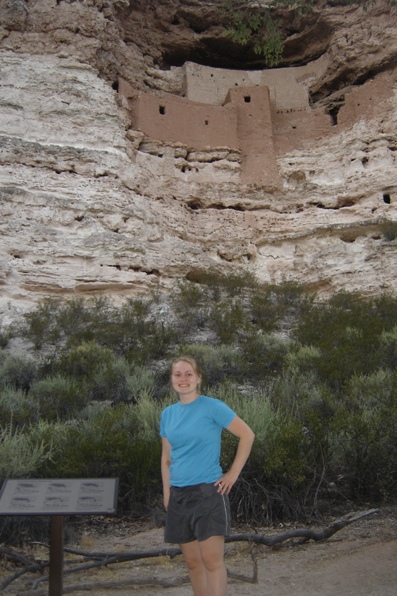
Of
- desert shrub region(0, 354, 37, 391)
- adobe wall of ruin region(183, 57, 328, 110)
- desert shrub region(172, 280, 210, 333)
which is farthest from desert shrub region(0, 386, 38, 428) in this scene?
adobe wall of ruin region(183, 57, 328, 110)

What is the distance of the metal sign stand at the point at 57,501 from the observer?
207 centimetres

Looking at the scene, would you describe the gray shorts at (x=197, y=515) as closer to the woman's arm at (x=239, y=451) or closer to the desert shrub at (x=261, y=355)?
the woman's arm at (x=239, y=451)

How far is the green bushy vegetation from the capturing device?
3.39 m

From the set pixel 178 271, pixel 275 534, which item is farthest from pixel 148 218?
pixel 275 534

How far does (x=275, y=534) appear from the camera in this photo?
9.96ft

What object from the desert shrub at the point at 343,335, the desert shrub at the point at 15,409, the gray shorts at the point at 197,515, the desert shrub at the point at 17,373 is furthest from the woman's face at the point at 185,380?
the desert shrub at the point at 17,373

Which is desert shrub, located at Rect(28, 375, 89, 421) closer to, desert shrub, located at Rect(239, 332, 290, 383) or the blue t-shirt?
desert shrub, located at Rect(239, 332, 290, 383)

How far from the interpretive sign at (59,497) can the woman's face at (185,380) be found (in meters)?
0.44

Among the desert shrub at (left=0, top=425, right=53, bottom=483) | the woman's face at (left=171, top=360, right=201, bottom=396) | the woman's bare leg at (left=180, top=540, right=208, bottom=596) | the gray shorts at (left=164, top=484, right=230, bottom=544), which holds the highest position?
the woman's face at (left=171, top=360, right=201, bottom=396)

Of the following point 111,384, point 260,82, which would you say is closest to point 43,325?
point 111,384

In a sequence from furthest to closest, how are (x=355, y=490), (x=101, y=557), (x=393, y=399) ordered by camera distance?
1. (x=393, y=399)
2. (x=355, y=490)
3. (x=101, y=557)

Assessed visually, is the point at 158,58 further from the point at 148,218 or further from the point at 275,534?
the point at 275,534

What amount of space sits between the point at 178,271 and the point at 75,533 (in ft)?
26.8

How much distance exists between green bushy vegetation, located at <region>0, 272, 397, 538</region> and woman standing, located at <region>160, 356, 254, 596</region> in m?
1.12
